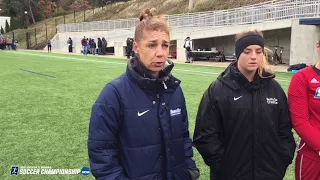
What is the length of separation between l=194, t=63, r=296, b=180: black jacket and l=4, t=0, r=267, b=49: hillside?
3282cm

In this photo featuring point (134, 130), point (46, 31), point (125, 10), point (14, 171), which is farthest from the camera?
point (46, 31)

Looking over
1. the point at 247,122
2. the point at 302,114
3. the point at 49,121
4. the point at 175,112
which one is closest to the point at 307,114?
the point at 302,114

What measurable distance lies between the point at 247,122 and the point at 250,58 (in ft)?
1.59

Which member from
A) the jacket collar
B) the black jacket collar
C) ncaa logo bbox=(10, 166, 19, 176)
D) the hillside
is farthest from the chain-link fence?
the jacket collar

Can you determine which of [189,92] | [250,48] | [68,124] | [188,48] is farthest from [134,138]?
[188,48]

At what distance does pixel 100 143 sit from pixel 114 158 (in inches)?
5.0

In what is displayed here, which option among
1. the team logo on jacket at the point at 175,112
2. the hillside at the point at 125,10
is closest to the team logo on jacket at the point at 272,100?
the team logo on jacket at the point at 175,112

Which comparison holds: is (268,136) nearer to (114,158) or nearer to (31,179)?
(114,158)

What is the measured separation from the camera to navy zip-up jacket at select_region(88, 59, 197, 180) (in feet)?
6.84

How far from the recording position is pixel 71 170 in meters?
4.21

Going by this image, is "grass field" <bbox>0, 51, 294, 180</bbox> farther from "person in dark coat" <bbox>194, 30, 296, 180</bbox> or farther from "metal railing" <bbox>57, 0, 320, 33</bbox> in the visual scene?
"metal railing" <bbox>57, 0, 320, 33</bbox>

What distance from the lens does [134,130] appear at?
2162mm

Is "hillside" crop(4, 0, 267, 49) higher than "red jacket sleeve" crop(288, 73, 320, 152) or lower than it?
higher

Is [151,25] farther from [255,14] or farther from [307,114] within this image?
[255,14]
